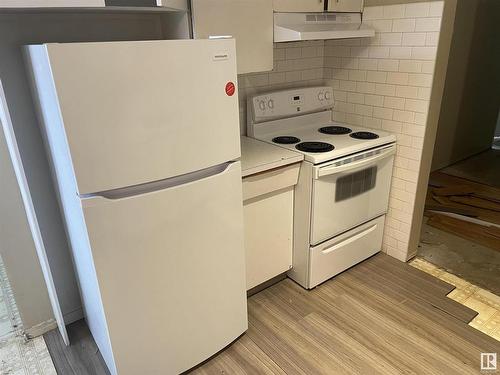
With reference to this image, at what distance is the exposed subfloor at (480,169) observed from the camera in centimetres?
387

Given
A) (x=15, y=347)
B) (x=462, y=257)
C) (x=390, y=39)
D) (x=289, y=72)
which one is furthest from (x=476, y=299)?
(x=15, y=347)

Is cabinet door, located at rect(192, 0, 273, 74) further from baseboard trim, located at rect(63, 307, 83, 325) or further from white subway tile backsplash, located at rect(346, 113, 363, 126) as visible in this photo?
baseboard trim, located at rect(63, 307, 83, 325)

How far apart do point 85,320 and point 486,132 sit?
485cm

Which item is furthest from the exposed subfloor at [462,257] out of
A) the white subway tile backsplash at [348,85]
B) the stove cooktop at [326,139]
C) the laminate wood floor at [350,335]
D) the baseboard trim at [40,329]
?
the baseboard trim at [40,329]

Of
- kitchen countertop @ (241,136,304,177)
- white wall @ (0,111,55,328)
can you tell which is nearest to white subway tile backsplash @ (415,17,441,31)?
kitchen countertop @ (241,136,304,177)

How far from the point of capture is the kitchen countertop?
1.87 meters

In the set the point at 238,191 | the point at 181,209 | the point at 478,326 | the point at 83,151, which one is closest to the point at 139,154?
the point at 83,151

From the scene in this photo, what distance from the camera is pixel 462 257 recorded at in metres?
2.60

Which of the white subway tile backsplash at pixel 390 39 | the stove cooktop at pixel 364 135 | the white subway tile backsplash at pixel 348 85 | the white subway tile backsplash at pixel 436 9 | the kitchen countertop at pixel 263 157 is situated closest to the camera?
the kitchen countertop at pixel 263 157

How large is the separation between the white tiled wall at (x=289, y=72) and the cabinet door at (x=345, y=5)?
15.5 inches

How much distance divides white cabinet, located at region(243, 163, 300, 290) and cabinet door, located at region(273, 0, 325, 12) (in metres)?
0.81

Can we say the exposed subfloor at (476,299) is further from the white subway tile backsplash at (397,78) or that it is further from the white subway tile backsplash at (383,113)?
the white subway tile backsplash at (397,78)

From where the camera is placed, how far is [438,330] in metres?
1.97

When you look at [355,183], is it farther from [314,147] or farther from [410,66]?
[410,66]
